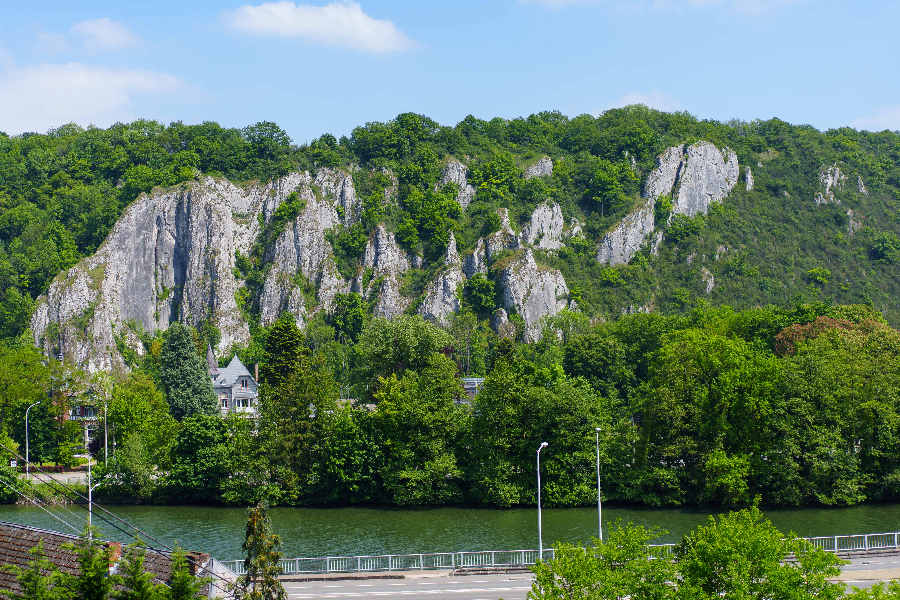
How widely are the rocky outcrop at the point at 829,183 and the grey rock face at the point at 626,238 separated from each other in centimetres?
3051

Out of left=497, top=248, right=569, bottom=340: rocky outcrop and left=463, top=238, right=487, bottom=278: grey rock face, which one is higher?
left=463, top=238, right=487, bottom=278: grey rock face

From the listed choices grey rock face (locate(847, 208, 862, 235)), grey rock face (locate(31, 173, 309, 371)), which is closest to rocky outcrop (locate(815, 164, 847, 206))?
grey rock face (locate(847, 208, 862, 235))

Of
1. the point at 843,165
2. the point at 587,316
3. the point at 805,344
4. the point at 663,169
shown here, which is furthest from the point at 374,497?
the point at 843,165

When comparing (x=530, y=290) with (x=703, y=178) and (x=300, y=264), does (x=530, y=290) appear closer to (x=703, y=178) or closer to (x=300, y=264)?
(x=300, y=264)

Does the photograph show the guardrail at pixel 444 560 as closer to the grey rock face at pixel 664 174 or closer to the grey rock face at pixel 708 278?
the grey rock face at pixel 708 278

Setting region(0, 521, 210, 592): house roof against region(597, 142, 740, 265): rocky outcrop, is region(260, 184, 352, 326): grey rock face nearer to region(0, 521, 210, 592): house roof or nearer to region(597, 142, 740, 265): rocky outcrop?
region(597, 142, 740, 265): rocky outcrop

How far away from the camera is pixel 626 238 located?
140250 mm

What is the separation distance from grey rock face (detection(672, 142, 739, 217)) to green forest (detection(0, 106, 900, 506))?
3110 mm

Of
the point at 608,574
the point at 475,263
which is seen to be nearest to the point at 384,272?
the point at 475,263

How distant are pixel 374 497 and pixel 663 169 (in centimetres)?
10304

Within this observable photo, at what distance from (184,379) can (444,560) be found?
184 ft

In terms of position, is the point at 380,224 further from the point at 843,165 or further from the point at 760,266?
the point at 843,165

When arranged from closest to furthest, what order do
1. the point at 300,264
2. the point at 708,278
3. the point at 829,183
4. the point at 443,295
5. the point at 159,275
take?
the point at 443,295, the point at 708,278, the point at 159,275, the point at 300,264, the point at 829,183

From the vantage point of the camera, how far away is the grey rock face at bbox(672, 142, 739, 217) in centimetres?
14588
